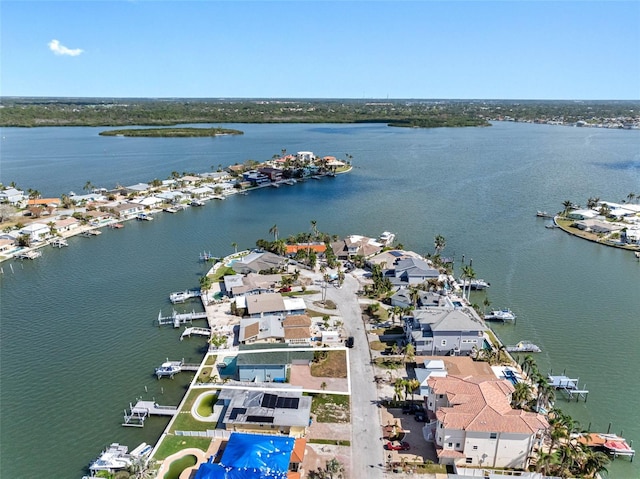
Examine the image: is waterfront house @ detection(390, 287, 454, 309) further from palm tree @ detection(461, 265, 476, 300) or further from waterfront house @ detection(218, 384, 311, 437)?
waterfront house @ detection(218, 384, 311, 437)

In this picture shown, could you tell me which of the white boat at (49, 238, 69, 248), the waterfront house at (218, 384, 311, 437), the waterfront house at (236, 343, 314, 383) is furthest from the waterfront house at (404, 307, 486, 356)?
the white boat at (49, 238, 69, 248)

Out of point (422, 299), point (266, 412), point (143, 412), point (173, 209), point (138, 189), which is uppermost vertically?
point (138, 189)

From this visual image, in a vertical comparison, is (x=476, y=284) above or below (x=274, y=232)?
below

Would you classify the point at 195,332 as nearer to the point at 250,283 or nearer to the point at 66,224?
the point at 250,283

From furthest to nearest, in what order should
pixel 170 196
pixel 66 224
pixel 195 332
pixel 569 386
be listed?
pixel 170 196 → pixel 66 224 → pixel 195 332 → pixel 569 386

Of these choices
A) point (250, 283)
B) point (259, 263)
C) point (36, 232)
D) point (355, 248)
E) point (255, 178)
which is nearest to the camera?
point (250, 283)

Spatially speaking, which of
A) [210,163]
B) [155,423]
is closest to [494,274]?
[155,423]

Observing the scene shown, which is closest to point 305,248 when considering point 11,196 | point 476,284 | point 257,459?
point 476,284

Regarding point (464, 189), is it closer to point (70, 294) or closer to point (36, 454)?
point (70, 294)
